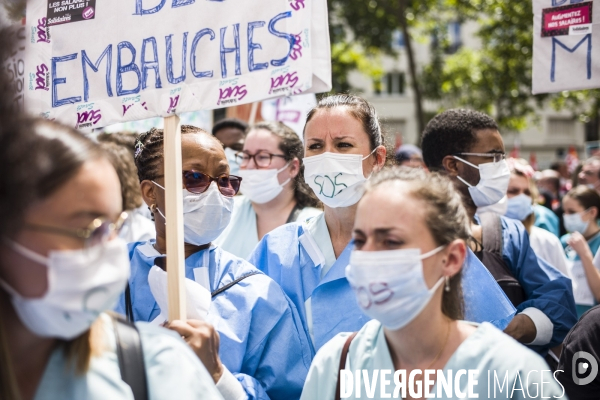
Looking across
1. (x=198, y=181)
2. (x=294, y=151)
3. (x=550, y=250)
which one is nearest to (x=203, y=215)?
(x=198, y=181)

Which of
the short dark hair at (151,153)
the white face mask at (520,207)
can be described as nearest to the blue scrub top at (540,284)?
the short dark hair at (151,153)

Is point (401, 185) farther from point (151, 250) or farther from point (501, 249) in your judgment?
point (501, 249)

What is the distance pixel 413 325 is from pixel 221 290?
95cm

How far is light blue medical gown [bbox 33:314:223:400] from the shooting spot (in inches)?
74.1

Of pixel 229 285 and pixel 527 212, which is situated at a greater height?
pixel 229 285

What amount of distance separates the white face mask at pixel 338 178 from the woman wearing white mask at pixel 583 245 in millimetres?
2522

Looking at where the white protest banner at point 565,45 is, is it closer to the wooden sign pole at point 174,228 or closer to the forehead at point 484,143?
the forehead at point 484,143

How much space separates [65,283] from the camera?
180 centimetres

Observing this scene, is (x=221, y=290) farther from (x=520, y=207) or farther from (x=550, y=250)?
(x=520, y=207)

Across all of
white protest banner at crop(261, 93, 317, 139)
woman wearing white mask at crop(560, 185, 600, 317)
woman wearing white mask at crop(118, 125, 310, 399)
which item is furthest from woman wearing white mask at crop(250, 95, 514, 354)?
white protest banner at crop(261, 93, 317, 139)

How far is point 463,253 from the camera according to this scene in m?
2.49

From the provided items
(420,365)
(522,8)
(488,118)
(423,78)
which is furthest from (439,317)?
(423,78)

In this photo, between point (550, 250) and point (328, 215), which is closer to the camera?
point (328, 215)

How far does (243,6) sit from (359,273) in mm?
1293
